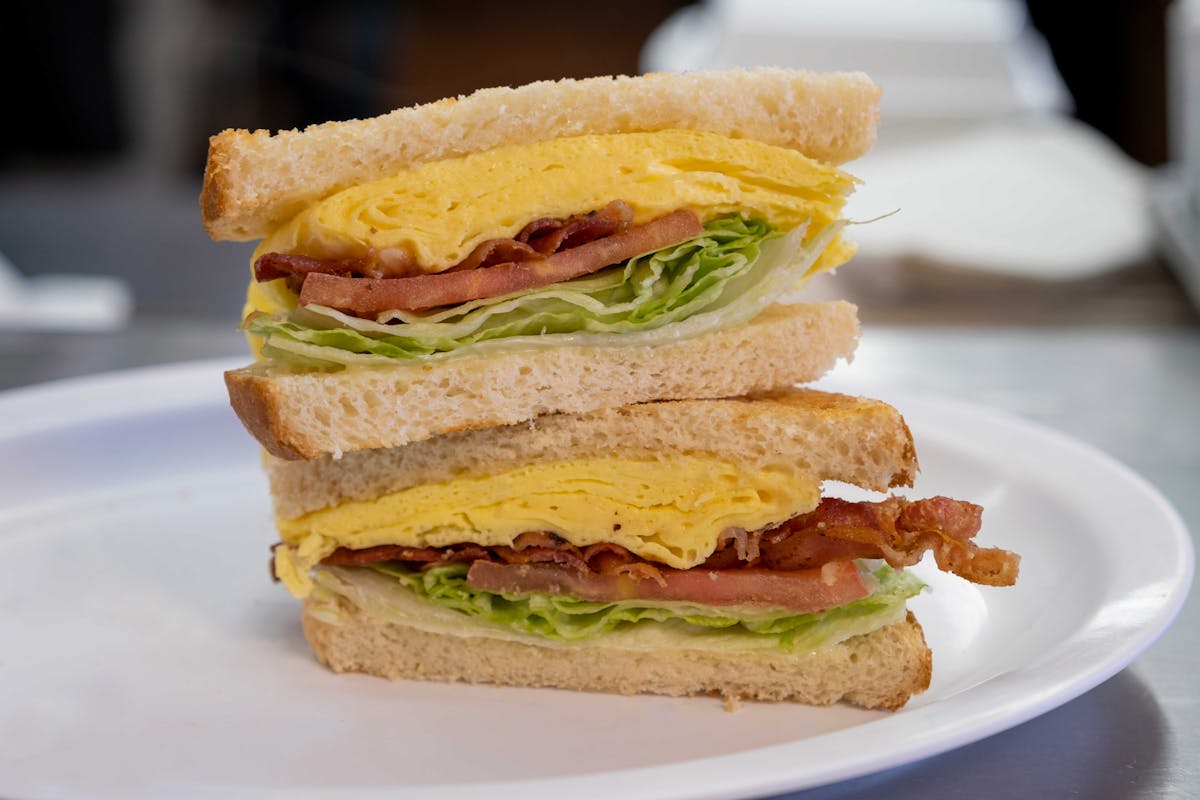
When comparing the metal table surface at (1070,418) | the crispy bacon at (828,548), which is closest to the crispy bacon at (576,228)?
the crispy bacon at (828,548)

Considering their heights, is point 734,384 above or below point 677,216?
below

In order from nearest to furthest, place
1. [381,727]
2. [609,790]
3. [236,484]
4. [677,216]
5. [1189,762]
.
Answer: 1. [609,790]
2. [1189,762]
3. [381,727]
4. [677,216]
5. [236,484]

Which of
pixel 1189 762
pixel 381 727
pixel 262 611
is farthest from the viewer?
pixel 262 611

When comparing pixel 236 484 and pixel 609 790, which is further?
pixel 236 484

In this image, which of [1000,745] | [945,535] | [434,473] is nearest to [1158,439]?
[945,535]

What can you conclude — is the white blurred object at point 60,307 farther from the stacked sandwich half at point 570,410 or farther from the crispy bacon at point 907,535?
the crispy bacon at point 907,535

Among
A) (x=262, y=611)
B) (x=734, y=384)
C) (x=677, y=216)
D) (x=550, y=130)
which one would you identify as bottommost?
(x=262, y=611)

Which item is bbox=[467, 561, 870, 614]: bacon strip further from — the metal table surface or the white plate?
the metal table surface

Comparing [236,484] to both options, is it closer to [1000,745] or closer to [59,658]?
[59,658]

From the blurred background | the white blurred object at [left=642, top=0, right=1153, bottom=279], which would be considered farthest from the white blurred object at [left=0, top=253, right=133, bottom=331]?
the white blurred object at [left=642, top=0, right=1153, bottom=279]
